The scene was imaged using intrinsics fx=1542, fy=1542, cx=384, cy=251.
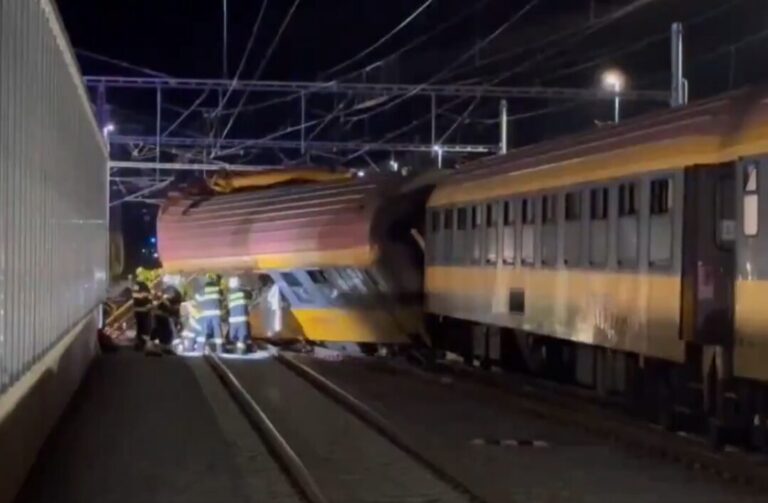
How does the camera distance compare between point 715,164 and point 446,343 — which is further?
point 446,343

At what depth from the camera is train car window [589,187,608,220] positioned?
53.6 ft

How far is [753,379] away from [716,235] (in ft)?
4.65

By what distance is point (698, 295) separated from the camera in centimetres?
1341

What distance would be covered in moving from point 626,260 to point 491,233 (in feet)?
19.8

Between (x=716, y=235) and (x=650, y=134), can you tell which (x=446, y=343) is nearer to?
(x=650, y=134)

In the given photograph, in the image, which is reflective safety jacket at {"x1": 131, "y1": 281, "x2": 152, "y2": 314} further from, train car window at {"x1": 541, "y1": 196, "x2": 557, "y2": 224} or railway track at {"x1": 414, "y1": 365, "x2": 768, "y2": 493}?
train car window at {"x1": 541, "y1": 196, "x2": 557, "y2": 224}

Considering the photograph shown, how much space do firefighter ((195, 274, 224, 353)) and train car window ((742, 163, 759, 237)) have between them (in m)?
16.7

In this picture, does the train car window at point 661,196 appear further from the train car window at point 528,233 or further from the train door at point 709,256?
the train car window at point 528,233

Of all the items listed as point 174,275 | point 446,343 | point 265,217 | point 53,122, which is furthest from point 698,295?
point 174,275

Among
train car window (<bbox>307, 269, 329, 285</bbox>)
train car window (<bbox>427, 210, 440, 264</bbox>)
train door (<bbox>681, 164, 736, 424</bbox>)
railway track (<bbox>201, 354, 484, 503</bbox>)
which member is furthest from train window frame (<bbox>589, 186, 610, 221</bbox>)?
train car window (<bbox>307, 269, 329, 285</bbox>)

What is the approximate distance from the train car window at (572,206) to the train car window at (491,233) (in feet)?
10.6

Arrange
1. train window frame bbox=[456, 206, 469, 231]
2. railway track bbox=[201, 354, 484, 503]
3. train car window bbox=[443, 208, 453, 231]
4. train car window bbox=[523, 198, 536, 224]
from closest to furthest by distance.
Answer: railway track bbox=[201, 354, 484, 503] → train car window bbox=[523, 198, 536, 224] → train window frame bbox=[456, 206, 469, 231] → train car window bbox=[443, 208, 453, 231]

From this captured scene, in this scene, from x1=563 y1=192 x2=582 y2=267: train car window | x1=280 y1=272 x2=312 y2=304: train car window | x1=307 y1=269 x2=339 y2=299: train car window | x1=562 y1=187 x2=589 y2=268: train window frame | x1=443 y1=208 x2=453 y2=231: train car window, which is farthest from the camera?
x1=280 y1=272 x2=312 y2=304: train car window

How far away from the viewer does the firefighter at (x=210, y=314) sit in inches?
1118
